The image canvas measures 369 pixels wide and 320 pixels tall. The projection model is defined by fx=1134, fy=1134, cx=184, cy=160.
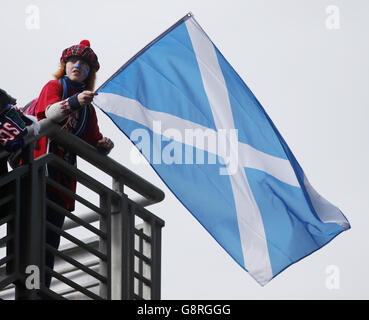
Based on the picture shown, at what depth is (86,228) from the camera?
7309mm

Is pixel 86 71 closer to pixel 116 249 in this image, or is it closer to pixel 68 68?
pixel 68 68

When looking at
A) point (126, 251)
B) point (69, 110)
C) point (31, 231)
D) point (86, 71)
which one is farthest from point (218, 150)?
point (31, 231)

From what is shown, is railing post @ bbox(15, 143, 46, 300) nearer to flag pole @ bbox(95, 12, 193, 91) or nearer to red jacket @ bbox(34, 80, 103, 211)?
red jacket @ bbox(34, 80, 103, 211)

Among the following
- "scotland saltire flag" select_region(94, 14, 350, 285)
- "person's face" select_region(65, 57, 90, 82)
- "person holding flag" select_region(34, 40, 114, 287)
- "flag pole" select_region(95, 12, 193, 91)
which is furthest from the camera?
"flag pole" select_region(95, 12, 193, 91)

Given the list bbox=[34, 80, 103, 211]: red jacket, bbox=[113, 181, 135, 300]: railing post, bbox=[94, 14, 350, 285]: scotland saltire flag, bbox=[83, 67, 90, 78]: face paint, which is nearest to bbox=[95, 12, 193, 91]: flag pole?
bbox=[94, 14, 350, 285]: scotland saltire flag

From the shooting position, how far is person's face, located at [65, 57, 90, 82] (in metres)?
8.10

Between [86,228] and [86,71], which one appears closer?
[86,228]

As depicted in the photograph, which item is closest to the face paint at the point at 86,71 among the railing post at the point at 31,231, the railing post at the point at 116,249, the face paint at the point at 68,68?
the face paint at the point at 68,68

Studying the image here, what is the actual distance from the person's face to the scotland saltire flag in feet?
1.70

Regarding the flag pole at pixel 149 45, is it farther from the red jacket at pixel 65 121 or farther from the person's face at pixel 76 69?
the red jacket at pixel 65 121

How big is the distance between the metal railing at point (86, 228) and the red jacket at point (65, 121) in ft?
0.67

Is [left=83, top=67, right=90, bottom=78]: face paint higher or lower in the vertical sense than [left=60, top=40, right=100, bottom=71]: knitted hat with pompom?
lower

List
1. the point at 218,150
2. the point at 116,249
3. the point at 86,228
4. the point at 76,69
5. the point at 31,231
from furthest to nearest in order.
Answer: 1. the point at 218,150
2. the point at 76,69
3. the point at 116,249
4. the point at 86,228
5. the point at 31,231

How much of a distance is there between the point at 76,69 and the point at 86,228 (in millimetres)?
1359
